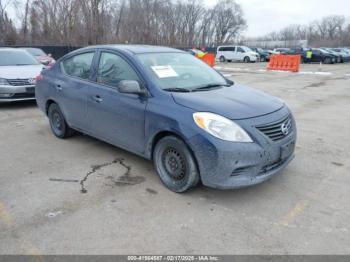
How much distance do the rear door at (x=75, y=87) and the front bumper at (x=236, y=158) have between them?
83.3 inches

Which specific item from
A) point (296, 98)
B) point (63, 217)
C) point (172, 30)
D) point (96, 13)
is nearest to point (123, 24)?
point (96, 13)

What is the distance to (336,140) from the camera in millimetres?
5438

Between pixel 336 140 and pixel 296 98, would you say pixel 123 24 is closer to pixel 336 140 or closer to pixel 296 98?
pixel 296 98

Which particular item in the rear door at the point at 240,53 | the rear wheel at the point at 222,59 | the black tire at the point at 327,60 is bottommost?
the black tire at the point at 327,60

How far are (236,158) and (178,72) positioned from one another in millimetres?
1486

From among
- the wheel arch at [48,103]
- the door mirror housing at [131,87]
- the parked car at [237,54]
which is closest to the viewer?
the door mirror housing at [131,87]

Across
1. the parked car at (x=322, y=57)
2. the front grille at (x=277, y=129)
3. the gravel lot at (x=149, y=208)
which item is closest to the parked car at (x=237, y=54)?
the parked car at (x=322, y=57)

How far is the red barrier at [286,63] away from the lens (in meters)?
20.7

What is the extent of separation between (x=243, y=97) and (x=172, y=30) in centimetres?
4846

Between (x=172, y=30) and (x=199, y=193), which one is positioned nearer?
(x=199, y=193)

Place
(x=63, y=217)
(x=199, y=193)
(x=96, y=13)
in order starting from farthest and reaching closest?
(x=96, y=13) < (x=199, y=193) < (x=63, y=217)

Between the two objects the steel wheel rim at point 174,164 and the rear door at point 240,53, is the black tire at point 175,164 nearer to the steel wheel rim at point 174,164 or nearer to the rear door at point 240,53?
the steel wheel rim at point 174,164

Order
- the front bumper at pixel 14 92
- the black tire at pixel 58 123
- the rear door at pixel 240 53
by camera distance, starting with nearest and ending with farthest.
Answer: the black tire at pixel 58 123 < the front bumper at pixel 14 92 < the rear door at pixel 240 53

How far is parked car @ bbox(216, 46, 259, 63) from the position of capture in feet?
108
